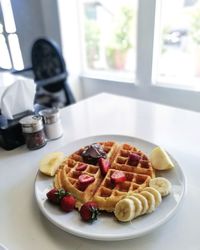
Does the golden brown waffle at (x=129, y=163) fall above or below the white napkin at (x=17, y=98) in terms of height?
below

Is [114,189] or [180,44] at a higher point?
[180,44]

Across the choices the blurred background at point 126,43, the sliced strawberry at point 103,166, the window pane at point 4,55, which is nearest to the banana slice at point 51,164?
the sliced strawberry at point 103,166

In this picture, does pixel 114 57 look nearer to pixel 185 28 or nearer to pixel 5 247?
pixel 185 28

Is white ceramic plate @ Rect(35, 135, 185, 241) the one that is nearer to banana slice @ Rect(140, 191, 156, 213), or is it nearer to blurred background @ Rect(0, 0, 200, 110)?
banana slice @ Rect(140, 191, 156, 213)

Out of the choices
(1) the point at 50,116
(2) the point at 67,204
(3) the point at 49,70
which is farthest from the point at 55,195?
(3) the point at 49,70

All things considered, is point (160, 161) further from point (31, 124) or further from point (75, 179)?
point (31, 124)

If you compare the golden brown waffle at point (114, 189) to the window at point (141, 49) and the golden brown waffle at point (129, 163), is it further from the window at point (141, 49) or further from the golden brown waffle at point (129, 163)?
the window at point (141, 49)
